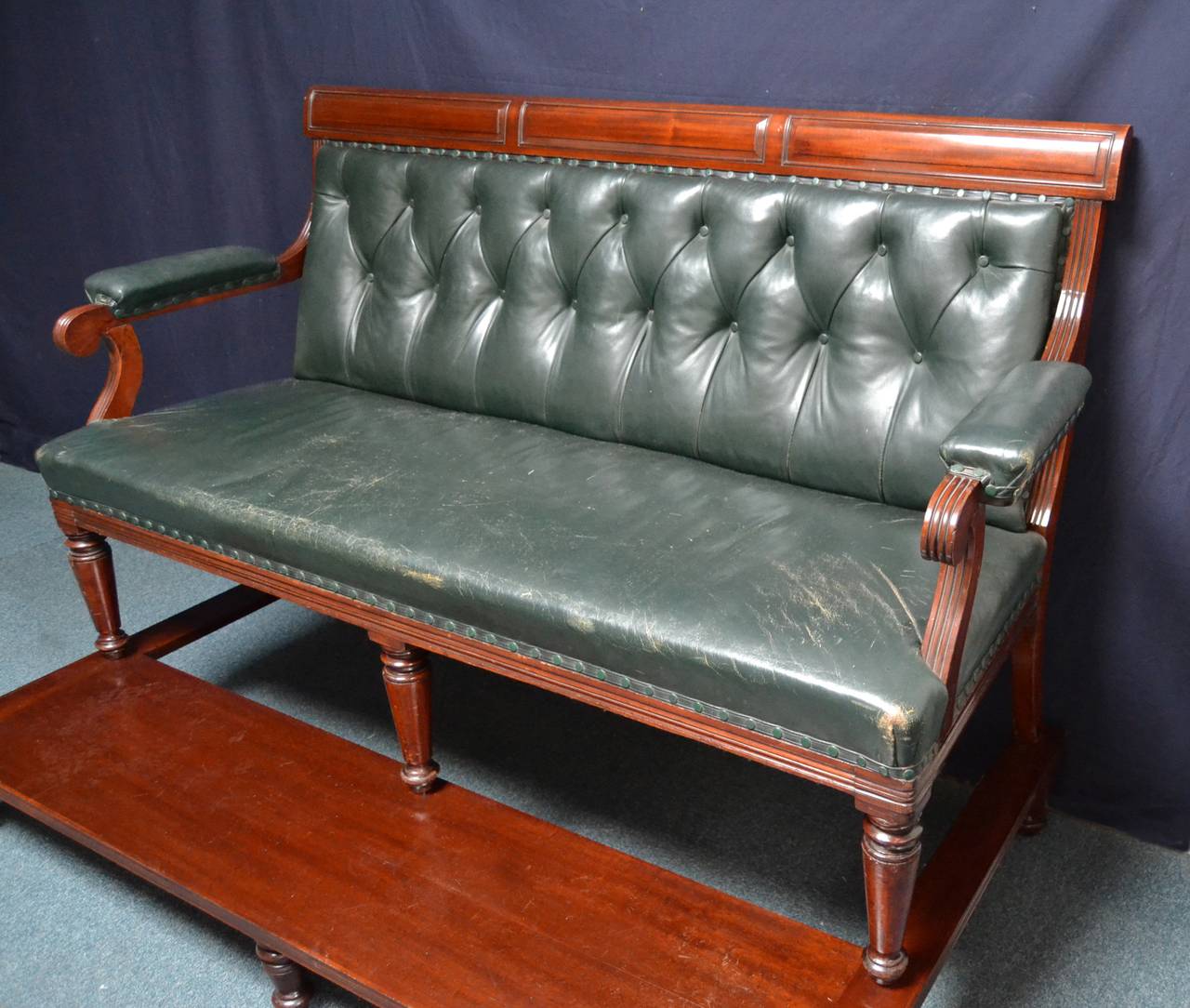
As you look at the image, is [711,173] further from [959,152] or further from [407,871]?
[407,871]

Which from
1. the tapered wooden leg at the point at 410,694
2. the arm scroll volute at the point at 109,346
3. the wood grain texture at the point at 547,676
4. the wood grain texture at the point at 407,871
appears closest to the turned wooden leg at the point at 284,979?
the wood grain texture at the point at 407,871

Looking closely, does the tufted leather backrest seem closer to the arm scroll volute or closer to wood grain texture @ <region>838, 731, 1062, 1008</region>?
the arm scroll volute

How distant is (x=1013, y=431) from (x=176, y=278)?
1.61 metres

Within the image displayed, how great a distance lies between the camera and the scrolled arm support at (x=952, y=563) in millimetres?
1305

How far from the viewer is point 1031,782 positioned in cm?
191

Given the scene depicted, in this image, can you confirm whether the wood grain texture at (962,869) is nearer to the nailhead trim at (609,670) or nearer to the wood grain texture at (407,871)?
the wood grain texture at (407,871)

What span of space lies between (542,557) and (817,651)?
A: 0.42 metres

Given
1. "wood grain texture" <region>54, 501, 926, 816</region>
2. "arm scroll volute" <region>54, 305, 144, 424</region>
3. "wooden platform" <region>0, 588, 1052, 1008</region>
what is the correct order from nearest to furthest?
"wood grain texture" <region>54, 501, 926, 816</region>
"wooden platform" <region>0, 588, 1052, 1008</region>
"arm scroll volute" <region>54, 305, 144, 424</region>

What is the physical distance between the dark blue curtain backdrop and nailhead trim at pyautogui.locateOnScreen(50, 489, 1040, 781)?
0.34 meters

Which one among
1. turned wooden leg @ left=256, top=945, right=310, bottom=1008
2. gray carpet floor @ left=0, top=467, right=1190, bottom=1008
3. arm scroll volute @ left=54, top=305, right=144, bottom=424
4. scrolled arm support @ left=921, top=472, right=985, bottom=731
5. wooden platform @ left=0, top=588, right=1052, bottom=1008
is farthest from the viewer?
arm scroll volute @ left=54, top=305, right=144, bottom=424

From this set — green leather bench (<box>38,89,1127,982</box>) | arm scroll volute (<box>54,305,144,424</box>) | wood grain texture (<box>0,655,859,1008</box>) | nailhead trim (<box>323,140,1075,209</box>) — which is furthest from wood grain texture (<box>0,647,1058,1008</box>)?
nailhead trim (<box>323,140,1075,209</box>)

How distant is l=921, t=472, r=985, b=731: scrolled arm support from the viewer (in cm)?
130

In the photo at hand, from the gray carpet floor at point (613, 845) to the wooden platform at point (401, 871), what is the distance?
0.53 ft

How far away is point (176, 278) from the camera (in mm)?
2301
